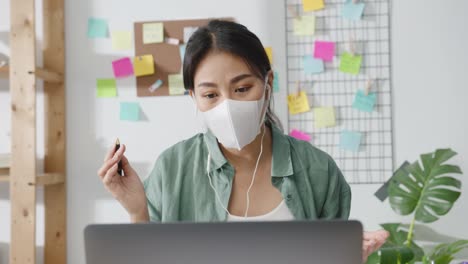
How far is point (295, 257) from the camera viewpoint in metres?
0.69

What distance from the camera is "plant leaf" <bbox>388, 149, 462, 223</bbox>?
7.33 feet

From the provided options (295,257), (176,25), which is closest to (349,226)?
(295,257)

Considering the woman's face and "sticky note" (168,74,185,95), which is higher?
"sticky note" (168,74,185,95)

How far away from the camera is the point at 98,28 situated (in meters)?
2.63

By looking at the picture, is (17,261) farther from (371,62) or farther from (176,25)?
(371,62)

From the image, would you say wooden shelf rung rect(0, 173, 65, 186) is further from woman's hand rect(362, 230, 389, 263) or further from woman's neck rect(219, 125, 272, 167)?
woman's hand rect(362, 230, 389, 263)

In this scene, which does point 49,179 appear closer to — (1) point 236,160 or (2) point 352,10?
(1) point 236,160

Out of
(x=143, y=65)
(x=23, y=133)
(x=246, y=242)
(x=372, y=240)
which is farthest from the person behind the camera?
(x=143, y=65)

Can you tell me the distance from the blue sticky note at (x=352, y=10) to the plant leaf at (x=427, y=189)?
694mm

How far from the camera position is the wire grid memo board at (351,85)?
2496 millimetres

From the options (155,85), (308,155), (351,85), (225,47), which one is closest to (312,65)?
(351,85)

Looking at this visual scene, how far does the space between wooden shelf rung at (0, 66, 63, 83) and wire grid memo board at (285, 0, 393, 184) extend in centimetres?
105

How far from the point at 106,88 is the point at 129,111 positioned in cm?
16

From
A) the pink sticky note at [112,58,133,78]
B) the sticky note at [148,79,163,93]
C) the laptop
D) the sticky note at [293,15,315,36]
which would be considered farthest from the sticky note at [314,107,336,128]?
the laptop
